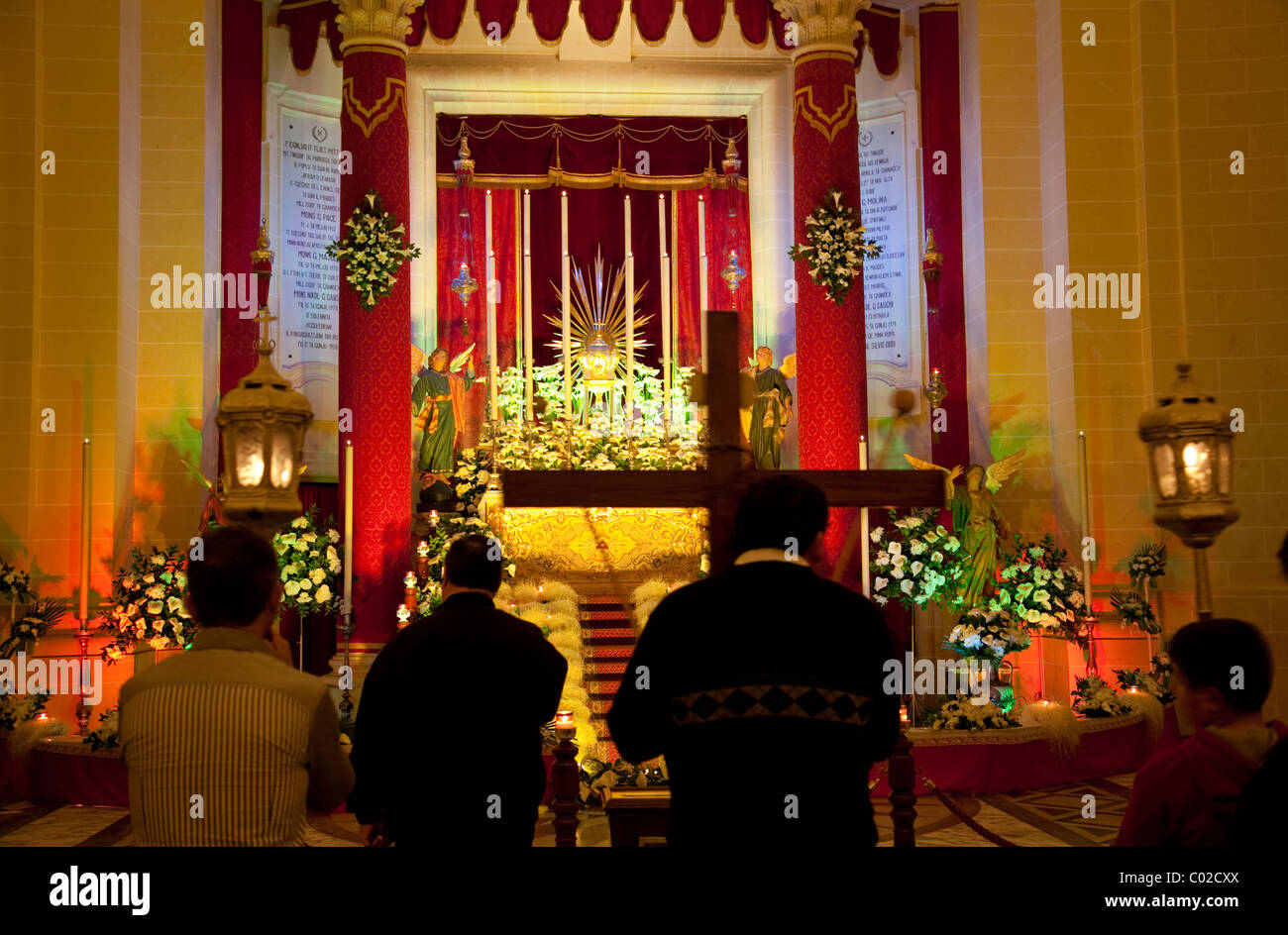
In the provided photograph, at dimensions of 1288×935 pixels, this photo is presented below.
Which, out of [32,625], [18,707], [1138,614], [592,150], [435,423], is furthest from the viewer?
[592,150]

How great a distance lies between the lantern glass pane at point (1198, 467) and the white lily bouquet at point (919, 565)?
4984 millimetres

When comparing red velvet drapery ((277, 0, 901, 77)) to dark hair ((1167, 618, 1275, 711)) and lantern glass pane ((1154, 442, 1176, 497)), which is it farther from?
dark hair ((1167, 618, 1275, 711))

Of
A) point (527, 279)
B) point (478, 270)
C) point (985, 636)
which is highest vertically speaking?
point (478, 270)

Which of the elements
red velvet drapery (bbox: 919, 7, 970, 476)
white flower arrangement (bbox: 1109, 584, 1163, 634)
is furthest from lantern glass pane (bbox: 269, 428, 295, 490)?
red velvet drapery (bbox: 919, 7, 970, 476)

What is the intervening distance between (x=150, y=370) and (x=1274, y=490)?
9.72 m

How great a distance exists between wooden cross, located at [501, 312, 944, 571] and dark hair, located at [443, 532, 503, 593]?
19 cm

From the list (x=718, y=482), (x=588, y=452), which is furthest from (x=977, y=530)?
(x=718, y=482)

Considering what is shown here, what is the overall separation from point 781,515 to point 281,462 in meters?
2.60

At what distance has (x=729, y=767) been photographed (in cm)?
287

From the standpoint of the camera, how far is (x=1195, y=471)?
15.7 ft

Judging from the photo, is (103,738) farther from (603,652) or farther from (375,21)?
(375,21)
